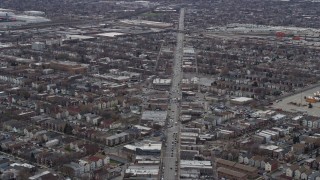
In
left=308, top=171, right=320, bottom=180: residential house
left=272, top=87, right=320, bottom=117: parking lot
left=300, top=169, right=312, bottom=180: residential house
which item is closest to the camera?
left=308, top=171, right=320, bottom=180: residential house

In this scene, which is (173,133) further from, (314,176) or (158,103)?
(314,176)

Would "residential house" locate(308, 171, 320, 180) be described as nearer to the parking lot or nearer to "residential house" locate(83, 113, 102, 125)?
the parking lot

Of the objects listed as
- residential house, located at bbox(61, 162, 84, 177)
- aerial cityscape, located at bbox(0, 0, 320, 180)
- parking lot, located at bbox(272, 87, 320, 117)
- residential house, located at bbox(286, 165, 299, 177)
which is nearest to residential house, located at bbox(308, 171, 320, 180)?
aerial cityscape, located at bbox(0, 0, 320, 180)

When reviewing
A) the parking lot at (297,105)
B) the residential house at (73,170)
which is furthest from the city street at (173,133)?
the parking lot at (297,105)

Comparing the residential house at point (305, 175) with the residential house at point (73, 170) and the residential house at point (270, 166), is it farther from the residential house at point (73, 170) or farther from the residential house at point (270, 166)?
the residential house at point (73, 170)

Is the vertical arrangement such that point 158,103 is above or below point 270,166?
above

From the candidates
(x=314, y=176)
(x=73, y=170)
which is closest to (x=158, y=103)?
(x=73, y=170)

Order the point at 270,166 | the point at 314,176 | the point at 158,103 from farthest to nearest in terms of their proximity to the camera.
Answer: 1. the point at 158,103
2. the point at 270,166
3. the point at 314,176

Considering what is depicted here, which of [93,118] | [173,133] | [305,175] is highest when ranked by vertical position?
[93,118]
